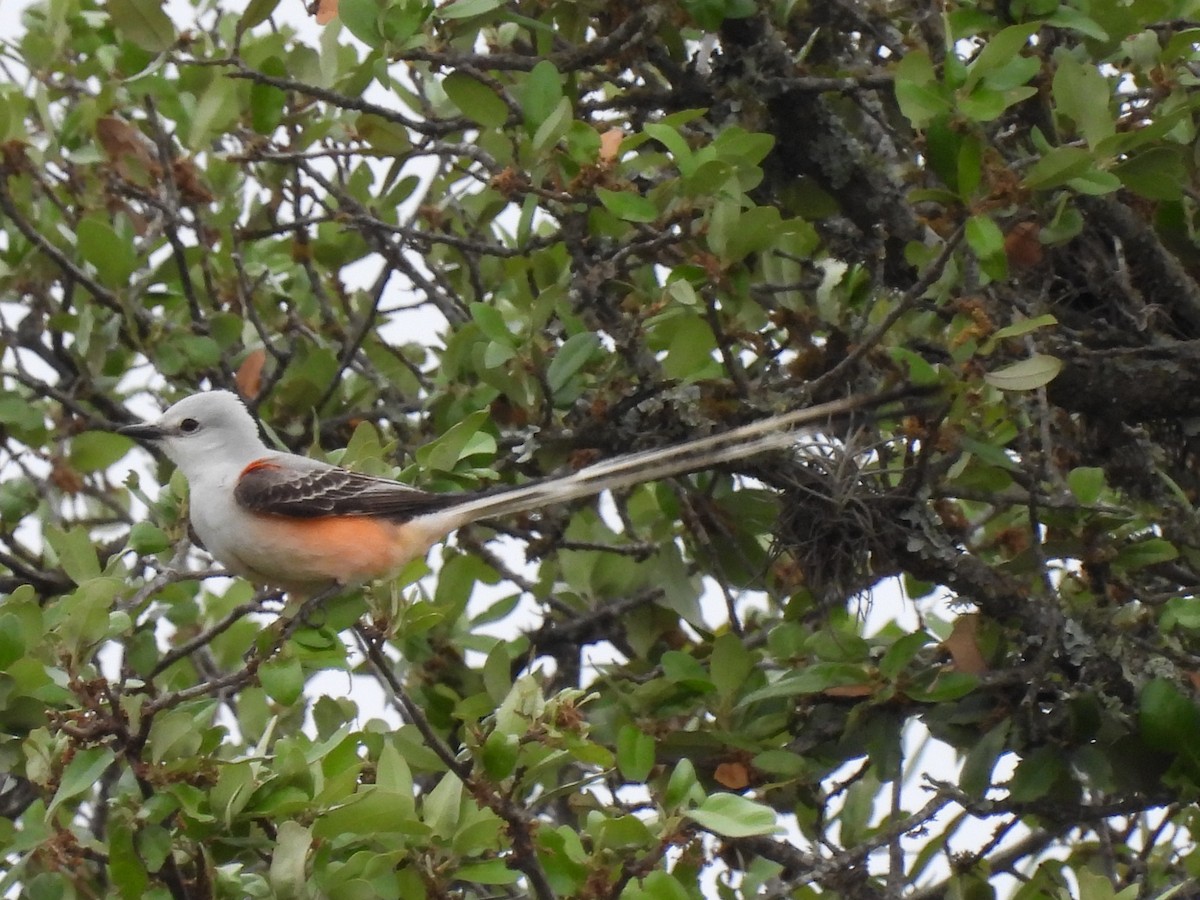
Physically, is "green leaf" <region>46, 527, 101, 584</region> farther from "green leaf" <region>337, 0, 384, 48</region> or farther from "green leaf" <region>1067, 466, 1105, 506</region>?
"green leaf" <region>1067, 466, 1105, 506</region>

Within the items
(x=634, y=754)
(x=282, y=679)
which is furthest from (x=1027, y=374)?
(x=282, y=679)

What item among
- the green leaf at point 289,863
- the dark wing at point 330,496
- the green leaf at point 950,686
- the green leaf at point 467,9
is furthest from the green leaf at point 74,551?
the green leaf at point 950,686

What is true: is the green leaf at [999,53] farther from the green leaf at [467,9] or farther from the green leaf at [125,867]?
the green leaf at [125,867]

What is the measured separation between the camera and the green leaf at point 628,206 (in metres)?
3.69

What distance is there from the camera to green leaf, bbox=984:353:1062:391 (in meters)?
3.30

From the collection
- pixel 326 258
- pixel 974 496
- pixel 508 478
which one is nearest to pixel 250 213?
pixel 326 258

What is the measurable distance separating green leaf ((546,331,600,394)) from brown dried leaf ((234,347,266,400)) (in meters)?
1.26

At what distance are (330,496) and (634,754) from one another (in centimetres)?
120

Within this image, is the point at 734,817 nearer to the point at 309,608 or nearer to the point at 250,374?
the point at 309,608

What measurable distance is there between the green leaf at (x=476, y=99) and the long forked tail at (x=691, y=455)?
93 cm

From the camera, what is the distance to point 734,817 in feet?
10.1

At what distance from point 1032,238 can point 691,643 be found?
68.0 inches

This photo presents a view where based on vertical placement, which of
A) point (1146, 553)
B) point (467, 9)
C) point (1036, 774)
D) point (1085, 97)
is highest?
point (467, 9)

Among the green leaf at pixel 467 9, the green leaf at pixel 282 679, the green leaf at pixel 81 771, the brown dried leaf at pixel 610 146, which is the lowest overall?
the green leaf at pixel 81 771
